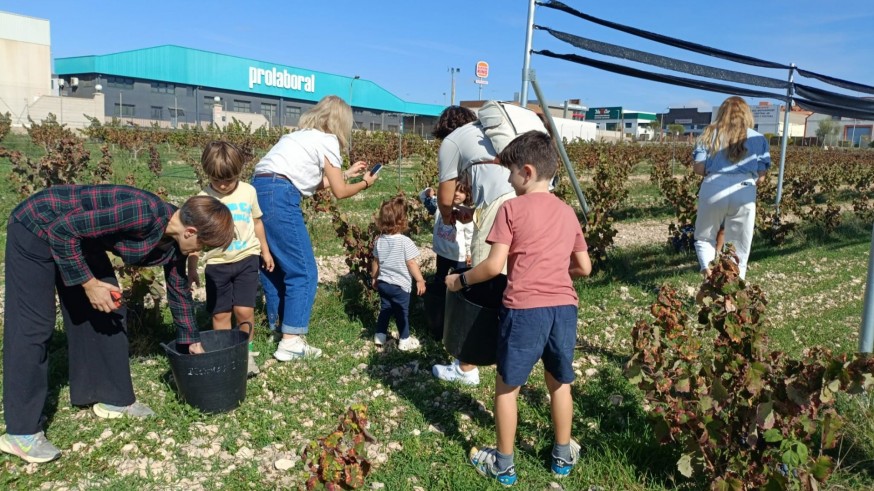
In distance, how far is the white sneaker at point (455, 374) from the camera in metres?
3.49

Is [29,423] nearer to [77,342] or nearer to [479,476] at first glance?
[77,342]

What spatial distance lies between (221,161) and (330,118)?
29.2 inches

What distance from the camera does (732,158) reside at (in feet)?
15.7

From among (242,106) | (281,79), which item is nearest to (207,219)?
(242,106)

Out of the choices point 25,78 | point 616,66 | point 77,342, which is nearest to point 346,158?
point 616,66

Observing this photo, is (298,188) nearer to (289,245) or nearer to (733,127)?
(289,245)

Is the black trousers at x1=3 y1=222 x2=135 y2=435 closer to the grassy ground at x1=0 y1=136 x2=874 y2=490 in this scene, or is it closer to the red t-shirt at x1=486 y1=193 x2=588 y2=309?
the grassy ground at x1=0 y1=136 x2=874 y2=490

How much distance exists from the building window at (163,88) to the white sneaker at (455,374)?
48.3 metres

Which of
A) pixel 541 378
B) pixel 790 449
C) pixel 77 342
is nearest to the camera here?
pixel 790 449

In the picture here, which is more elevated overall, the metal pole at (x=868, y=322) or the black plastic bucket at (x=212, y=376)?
the metal pole at (x=868, y=322)

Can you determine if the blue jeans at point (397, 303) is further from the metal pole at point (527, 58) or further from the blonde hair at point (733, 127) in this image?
the blonde hair at point (733, 127)

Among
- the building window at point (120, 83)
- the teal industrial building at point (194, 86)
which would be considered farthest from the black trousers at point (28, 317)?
the building window at point (120, 83)

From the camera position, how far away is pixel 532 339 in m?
2.39

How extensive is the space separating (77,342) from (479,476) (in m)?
1.98
